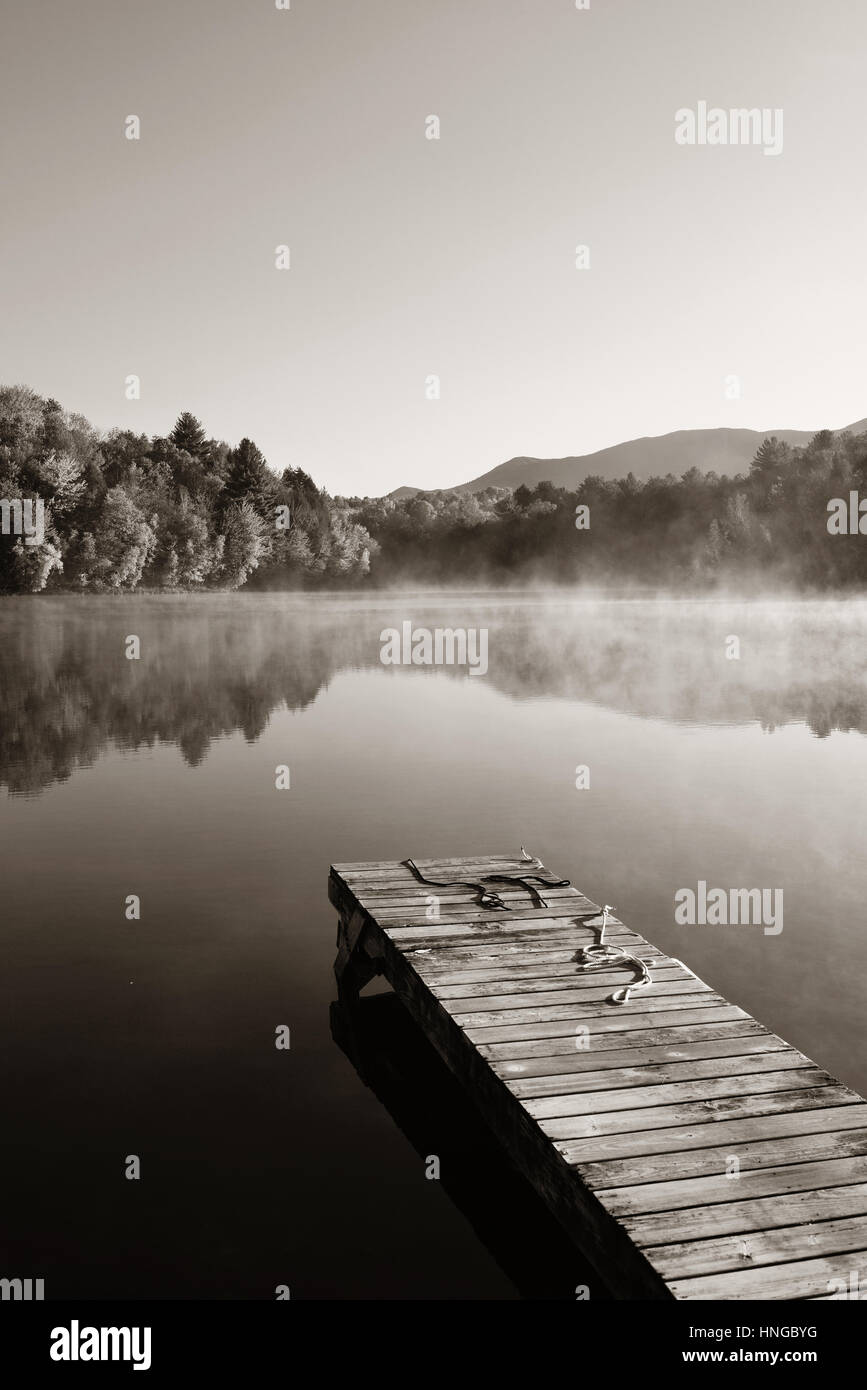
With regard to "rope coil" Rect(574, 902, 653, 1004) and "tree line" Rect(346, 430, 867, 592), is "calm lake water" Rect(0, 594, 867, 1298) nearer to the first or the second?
"rope coil" Rect(574, 902, 653, 1004)

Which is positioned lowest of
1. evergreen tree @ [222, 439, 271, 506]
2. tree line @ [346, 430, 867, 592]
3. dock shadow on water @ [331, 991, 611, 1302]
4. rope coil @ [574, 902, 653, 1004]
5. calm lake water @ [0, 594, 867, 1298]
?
dock shadow on water @ [331, 991, 611, 1302]

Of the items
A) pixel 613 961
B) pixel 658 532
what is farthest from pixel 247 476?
pixel 613 961

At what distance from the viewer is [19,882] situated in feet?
41.4

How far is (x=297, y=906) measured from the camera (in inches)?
468

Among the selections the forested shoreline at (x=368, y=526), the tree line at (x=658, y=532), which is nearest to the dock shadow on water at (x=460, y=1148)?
the forested shoreline at (x=368, y=526)

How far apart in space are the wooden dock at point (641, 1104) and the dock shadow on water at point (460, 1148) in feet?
1.82

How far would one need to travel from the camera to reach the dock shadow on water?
592 cm

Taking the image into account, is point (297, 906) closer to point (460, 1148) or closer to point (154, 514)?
point (460, 1148)

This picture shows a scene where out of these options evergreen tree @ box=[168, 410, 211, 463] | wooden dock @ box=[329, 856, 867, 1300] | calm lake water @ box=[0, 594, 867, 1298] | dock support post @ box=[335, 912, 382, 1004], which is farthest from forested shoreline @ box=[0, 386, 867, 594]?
wooden dock @ box=[329, 856, 867, 1300]

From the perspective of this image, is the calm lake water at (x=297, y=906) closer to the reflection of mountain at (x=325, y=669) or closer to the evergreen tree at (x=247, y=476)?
the reflection of mountain at (x=325, y=669)

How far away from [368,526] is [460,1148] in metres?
146

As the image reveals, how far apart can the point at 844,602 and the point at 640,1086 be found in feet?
284

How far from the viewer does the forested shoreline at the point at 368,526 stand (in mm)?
84688

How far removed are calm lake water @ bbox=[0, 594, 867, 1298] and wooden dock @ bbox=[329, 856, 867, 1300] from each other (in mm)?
A: 914
